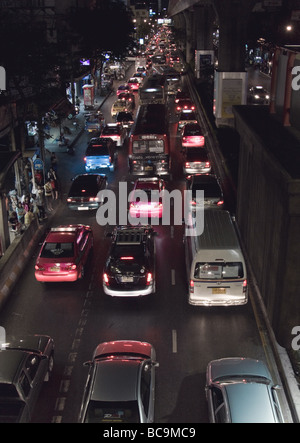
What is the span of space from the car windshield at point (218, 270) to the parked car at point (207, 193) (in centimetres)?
775

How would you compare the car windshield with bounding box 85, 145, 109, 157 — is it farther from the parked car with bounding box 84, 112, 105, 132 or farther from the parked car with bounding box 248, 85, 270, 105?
the parked car with bounding box 248, 85, 270, 105

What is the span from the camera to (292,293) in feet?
42.9

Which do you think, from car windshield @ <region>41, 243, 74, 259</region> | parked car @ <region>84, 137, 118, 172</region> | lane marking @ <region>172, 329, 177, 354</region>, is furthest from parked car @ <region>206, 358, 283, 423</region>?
parked car @ <region>84, 137, 118, 172</region>

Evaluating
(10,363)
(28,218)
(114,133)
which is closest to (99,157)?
(114,133)

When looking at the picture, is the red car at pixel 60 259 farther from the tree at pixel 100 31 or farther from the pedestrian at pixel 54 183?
the tree at pixel 100 31

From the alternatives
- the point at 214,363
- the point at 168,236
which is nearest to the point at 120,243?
the point at 168,236

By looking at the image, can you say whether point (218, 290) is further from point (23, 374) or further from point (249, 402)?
point (23, 374)

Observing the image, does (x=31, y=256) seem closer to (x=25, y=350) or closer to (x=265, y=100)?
(x=25, y=350)

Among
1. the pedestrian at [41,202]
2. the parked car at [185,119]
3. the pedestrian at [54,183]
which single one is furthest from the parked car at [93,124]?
the pedestrian at [41,202]

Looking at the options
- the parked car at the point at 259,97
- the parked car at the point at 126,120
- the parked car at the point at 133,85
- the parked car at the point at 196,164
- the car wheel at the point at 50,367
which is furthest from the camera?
the parked car at the point at 133,85

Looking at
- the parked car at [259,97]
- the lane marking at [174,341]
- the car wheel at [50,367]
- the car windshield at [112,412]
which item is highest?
the parked car at [259,97]

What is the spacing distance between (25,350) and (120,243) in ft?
19.0

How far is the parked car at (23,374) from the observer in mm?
10109
